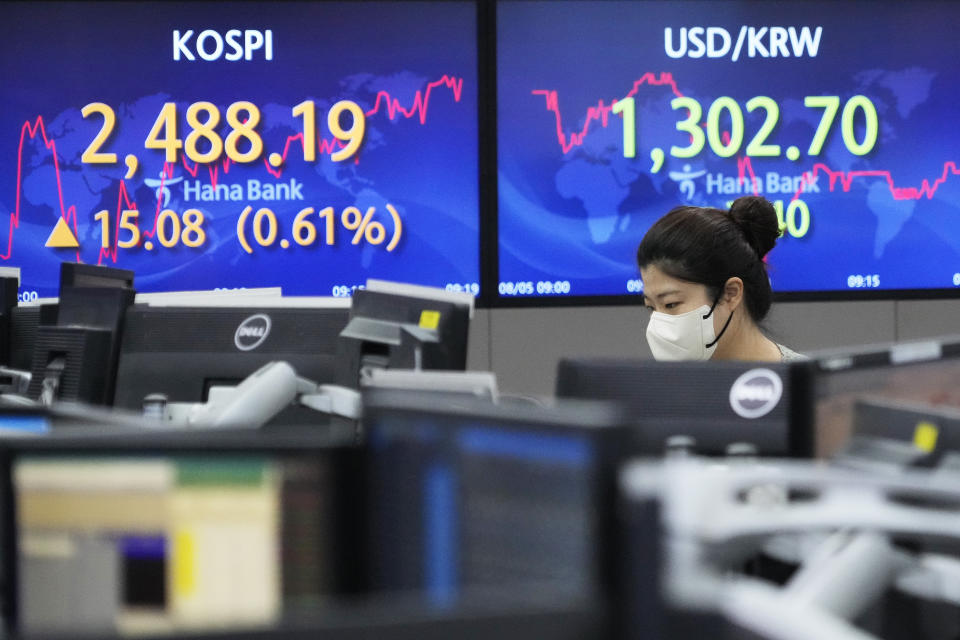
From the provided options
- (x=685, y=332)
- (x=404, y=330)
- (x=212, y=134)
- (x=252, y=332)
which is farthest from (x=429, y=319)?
(x=212, y=134)

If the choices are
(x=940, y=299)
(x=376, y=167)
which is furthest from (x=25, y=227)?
(x=940, y=299)

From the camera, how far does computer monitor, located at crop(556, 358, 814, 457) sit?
1502 millimetres

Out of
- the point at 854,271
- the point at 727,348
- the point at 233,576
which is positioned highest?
the point at 854,271

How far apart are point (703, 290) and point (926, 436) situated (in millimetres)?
1396

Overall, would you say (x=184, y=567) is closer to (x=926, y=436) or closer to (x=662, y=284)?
(x=926, y=436)

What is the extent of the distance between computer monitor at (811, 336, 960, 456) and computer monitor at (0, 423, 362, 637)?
583mm

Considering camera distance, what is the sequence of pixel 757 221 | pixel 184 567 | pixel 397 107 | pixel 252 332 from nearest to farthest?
1. pixel 184 567
2. pixel 252 332
3. pixel 757 221
4. pixel 397 107

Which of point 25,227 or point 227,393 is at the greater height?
point 25,227

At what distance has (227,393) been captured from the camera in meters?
1.88

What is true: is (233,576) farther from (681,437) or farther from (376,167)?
(376,167)

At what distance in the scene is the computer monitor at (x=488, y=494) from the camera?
0.66 m

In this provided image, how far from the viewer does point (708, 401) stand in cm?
152

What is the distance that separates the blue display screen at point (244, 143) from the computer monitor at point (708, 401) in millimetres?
2013

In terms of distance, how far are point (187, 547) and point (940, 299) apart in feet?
10.8
